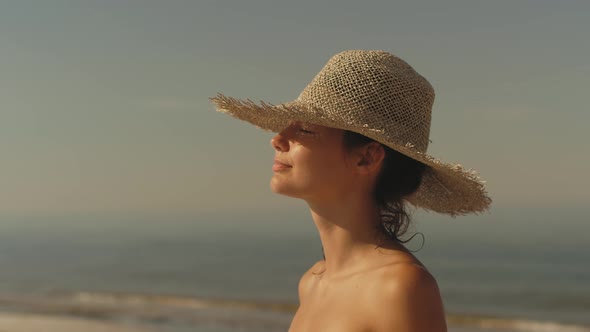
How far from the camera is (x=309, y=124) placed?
104 inches

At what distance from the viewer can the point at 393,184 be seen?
273 cm

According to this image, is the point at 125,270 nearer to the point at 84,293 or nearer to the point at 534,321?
the point at 84,293

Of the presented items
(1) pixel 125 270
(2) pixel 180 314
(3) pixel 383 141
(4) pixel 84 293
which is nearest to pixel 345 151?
(3) pixel 383 141

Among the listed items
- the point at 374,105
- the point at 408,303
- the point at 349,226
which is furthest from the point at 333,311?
the point at 374,105

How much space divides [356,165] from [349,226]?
215mm

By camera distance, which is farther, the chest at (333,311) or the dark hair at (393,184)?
the dark hair at (393,184)

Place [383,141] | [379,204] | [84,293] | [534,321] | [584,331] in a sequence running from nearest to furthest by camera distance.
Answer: [383,141]
[379,204]
[584,331]
[534,321]
[84,293]

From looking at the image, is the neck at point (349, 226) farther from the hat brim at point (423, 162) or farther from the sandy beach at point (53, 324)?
the sandy beach at point (53, 324)

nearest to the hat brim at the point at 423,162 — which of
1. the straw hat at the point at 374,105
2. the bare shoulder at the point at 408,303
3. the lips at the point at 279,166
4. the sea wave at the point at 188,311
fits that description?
the straw hat at the point at 374,105

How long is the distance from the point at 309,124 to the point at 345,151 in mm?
→ 150

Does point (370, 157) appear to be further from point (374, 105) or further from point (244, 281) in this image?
point (244, 281)

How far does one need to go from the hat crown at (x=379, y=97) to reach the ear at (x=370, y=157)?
72 millimetres

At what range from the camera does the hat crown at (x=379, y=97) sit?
2615 mm

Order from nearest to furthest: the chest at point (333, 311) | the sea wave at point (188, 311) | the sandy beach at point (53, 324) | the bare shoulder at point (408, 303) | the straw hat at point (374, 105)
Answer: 1. the bare shoulder at point (408, 303)
2. the chest at point (333, 311)
3. the straw hat at point (374, 105)
4. the sandy beach at point (53, 324)
5. the sea wave at point (188, 311)
